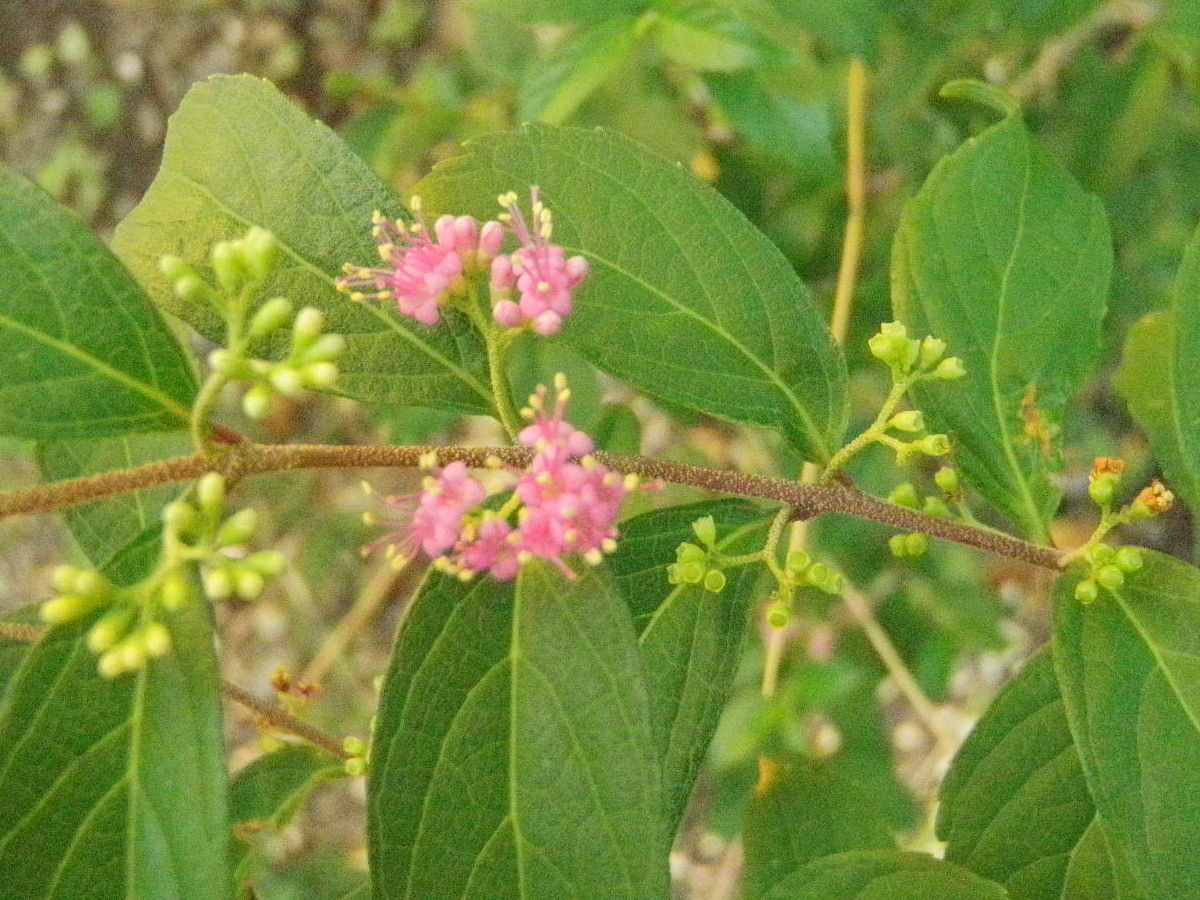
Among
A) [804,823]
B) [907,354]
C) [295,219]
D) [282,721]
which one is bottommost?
[804,823]

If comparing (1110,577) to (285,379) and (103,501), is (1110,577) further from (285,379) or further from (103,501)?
(103,501)

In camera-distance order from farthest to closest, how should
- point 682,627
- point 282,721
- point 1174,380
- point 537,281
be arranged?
point 282,721
point 1174,380
point 682,627
point 537,281

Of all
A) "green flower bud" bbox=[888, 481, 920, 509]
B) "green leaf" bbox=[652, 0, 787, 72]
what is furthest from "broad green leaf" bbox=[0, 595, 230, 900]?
"green leaf" bbox=[652, 0, 787, 72]

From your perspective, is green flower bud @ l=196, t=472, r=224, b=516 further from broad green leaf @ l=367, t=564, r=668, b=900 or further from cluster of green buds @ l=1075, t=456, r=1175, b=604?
cluster of green buds @ l=1075, t=456, r=1175, b=604

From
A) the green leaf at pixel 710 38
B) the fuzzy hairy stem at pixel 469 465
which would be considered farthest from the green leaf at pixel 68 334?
the green leaf at pixel 710 38

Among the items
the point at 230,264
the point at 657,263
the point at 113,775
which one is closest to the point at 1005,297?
the point at 657,263

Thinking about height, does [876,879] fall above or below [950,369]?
below

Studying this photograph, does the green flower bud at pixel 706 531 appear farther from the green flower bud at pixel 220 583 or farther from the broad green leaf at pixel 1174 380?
the broad green leaf at pixel 1174 380

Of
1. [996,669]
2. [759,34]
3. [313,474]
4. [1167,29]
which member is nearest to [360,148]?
[759,34]
